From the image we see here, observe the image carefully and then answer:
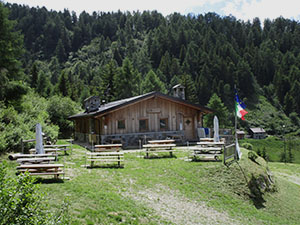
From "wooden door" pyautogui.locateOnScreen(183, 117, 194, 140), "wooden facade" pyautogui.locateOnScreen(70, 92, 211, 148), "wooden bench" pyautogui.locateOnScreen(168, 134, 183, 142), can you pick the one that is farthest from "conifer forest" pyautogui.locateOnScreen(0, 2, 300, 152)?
"wooden door" pyautogui.locateOnScreen(183, 117, 194, 140)

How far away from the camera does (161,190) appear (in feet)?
30.1

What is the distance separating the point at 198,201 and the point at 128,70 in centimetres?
5000

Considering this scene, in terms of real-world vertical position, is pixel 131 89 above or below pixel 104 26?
below

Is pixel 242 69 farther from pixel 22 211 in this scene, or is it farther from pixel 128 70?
pixel 22 211

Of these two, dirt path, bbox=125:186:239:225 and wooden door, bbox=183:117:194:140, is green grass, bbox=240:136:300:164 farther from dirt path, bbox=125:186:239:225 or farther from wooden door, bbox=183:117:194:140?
dirt path, bbox=125:186:239:225

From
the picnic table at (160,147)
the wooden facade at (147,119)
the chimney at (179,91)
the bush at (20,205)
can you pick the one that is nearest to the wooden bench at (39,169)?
the bush at (20,205)

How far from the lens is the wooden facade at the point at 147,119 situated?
63.6ft

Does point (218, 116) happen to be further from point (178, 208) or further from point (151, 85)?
point (178, 208)

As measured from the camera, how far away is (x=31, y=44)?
492ft

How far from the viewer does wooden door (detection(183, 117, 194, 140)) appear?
71.3 feet

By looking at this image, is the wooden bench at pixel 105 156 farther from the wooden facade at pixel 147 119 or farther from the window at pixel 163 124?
the window at pixel 163 124

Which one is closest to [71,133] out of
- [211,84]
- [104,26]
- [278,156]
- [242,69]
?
[278,156]

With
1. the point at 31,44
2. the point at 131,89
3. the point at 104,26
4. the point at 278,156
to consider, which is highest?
the point at 104,26

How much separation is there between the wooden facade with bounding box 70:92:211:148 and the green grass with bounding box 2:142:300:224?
5867 mm
